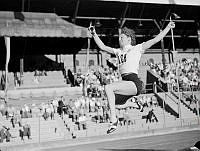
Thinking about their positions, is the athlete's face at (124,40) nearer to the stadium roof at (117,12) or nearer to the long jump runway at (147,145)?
the long jump runway at (147,145)

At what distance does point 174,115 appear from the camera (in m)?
23.6

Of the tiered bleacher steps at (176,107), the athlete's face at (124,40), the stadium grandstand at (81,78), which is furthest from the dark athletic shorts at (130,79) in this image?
the tiered bleacher steps at (176,107)

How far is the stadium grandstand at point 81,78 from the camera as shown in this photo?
18.3 meters

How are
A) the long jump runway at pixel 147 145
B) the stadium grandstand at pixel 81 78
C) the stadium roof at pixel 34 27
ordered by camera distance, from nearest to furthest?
the long jump runway at pixel 147 145 → the stadium grandstand at pixel 81 78 → the stadium roof at pixel 34 27

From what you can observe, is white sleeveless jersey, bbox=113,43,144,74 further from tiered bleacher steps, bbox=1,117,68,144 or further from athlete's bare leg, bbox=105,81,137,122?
tiered bleacher steps, bbox=1,117,68,144

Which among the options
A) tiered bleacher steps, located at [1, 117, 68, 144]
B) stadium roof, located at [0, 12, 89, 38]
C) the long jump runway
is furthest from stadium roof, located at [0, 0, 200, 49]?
the long jump runway

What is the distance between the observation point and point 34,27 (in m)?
24.9

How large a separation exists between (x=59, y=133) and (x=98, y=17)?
15.9 metres

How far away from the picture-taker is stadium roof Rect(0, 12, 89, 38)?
23861 millimetres

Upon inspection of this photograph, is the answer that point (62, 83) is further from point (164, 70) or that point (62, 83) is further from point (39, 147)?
point (39, 147)

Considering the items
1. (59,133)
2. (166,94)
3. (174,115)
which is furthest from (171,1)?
(59,133)

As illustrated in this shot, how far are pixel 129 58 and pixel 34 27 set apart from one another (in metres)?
20.7

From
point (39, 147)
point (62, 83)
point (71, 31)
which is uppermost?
point (71, 31)

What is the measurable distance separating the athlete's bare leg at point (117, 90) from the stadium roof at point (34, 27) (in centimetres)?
1954
